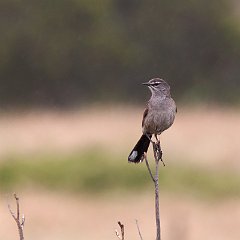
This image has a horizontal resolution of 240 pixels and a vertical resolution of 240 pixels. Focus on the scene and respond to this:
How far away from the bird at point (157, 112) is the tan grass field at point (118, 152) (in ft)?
12.1

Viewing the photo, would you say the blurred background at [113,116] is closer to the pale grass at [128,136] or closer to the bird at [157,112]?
the pale grass at [128,136]

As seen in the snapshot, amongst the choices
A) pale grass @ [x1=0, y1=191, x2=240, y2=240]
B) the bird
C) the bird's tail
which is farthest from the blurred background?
the bird

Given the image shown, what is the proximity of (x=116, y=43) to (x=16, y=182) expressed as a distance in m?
20.0

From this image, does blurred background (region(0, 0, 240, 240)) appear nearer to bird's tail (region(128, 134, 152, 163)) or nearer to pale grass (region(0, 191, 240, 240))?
pale grass (region(0, 191, 240, 240))

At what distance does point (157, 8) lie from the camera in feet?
114

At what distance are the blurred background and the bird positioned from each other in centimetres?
50

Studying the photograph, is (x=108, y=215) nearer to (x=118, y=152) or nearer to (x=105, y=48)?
(x=118, y=152)

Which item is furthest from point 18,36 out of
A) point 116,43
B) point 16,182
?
point 16,182

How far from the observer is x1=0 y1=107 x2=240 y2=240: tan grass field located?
40.0 feet

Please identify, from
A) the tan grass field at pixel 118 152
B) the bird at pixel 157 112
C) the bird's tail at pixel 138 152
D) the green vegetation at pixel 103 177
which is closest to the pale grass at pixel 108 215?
the tan grass field at pixel 118 152

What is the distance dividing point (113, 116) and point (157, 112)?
49.2 ft

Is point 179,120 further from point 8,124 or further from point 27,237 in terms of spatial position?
point 27,237

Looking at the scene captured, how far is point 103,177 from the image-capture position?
1465 centimetres

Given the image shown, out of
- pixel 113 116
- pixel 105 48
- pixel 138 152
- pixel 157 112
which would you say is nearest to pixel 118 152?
pixel 113 116
